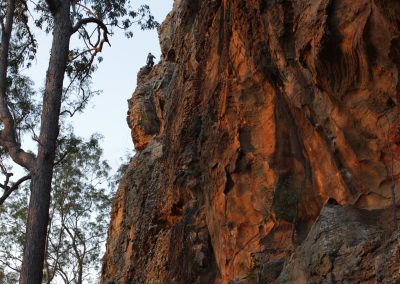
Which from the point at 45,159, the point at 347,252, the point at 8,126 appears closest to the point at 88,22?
the point at 8,126

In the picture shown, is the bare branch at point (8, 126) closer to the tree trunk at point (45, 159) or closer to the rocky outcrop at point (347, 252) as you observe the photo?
the tree trunk at point (45, 159)

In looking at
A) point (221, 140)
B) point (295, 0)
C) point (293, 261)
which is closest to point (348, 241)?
point (293, 261)

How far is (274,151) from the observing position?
360 inches

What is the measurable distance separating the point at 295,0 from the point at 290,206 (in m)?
2.77

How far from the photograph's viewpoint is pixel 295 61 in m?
8.40

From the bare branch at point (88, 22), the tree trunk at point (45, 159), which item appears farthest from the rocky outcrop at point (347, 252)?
the bare branch at point (88, 22)

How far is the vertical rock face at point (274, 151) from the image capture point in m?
6.88

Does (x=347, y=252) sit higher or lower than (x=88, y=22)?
lower

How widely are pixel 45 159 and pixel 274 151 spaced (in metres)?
3.27

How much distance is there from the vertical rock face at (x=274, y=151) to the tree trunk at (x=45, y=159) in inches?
107

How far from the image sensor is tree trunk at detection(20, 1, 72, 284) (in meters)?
7.44

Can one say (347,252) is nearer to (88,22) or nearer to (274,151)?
(274,151)

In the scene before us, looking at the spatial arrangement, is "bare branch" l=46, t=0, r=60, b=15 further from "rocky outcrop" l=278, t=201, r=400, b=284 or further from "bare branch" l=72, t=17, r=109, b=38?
"rocky outcrop" l=278, t=201, r=400, b=284

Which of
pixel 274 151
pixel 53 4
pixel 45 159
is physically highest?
pixel 53 4
